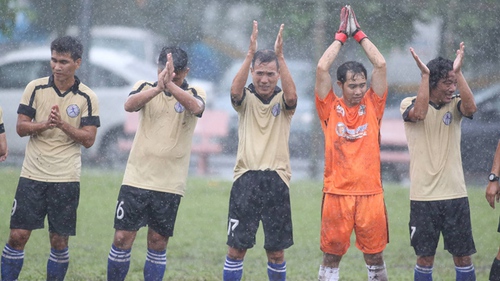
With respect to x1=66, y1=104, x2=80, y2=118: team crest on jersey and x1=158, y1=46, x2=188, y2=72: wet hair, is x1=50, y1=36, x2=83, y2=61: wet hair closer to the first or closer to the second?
x1=66, y1=104, x2=80, y2=118: team crest on jersey

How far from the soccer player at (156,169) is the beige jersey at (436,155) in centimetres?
150

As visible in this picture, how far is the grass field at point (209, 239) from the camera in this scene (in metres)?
7.48

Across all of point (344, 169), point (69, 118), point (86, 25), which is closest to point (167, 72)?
point (69, 118)

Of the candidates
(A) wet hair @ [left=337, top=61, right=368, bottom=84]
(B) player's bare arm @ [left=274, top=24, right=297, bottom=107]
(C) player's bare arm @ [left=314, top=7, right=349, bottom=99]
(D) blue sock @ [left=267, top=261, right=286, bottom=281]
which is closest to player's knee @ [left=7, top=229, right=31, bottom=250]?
(D) blue sock @ [left=267, top=261, right=286, bottom=281]

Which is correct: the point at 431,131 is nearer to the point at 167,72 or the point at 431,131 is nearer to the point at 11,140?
the point at 167,72

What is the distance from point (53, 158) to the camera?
20.1 feet

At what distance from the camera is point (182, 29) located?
10523 mm

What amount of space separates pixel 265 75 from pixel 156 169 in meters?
0.97

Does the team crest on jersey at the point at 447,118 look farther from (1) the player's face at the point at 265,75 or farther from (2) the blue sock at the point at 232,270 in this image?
(2) the blue sock at the point at 232,270

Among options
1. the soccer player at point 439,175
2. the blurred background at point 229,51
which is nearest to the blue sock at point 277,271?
the soccer player at point 439,175

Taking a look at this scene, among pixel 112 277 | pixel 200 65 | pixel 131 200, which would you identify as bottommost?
pixel 112 277

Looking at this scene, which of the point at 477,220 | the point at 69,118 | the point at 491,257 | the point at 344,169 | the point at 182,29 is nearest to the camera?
the point at 344,169

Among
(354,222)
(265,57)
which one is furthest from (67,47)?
(354,222)

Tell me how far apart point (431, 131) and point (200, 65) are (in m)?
5.05
